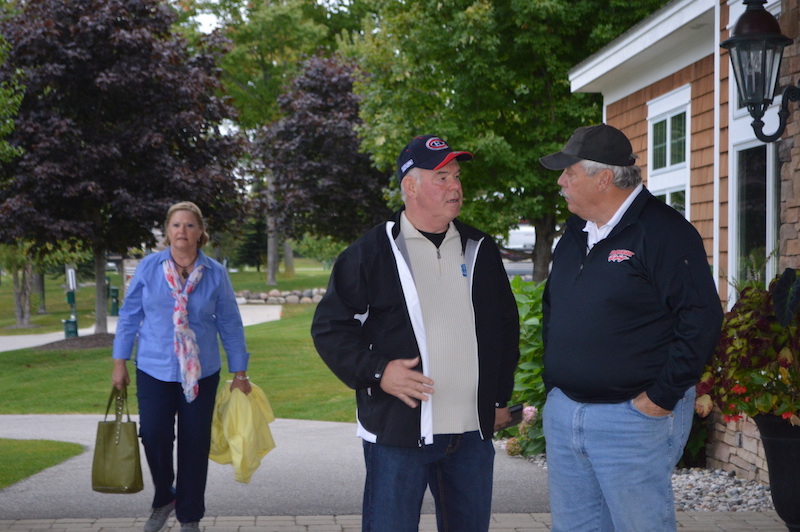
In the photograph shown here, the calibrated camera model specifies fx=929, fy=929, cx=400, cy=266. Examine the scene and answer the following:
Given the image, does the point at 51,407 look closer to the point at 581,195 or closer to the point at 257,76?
the point at 581,195

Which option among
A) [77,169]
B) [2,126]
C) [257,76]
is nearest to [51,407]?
[2,126]

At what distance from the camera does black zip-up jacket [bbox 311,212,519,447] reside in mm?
3316

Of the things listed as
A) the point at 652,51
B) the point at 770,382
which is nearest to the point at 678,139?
the point at 652,51

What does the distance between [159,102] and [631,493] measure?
16506 mm

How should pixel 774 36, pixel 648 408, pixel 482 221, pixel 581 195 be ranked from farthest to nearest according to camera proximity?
pixel 482 221 → pixel 774 36 → pixel 581 195 → pixel 648 408

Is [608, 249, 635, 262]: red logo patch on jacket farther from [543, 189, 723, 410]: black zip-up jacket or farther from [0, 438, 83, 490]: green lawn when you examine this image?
[0, 438, 83, 490]: green lawn

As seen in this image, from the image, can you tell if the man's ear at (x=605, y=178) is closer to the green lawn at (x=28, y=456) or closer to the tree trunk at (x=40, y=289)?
the green lawn at (x=28, y=456)

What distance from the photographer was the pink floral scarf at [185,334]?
498 cm

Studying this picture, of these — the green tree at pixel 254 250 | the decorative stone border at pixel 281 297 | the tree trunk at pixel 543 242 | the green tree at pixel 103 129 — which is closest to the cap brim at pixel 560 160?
the green tree at pixel 103 129

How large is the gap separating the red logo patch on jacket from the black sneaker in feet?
10.6

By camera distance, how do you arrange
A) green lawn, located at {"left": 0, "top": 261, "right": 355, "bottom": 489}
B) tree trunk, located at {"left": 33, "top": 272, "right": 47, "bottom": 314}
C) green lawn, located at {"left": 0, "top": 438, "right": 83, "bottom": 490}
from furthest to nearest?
tree trunk, located at {"left": 33, "top": 272, "right": 47, "bottom": 314} < green lawn, located at {"left": 0, "top": 261, "right": 355, "bottom": 489} < green lawn, located at {"left": 0, "top": 438, "right": 83, "bottom": 490}

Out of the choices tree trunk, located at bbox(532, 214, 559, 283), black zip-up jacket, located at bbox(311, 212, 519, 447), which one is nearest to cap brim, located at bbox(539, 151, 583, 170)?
black zip-up jacket, located at bbox(311, 212, 519, 447)

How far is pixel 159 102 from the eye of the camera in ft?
59.8

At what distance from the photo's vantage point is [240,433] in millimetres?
5367
